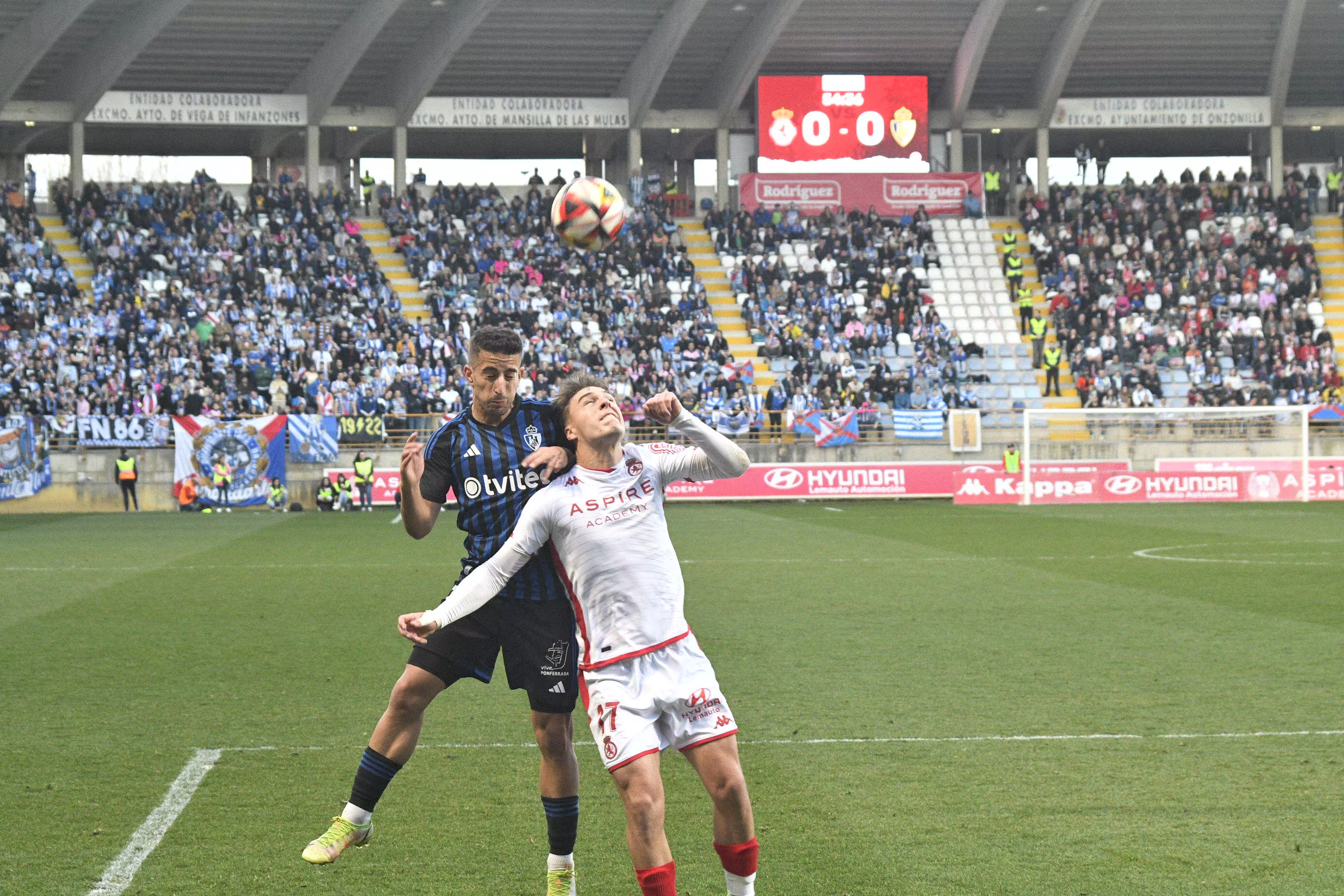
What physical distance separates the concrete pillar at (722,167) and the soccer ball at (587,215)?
3678cm

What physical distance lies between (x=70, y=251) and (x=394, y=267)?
338 inches

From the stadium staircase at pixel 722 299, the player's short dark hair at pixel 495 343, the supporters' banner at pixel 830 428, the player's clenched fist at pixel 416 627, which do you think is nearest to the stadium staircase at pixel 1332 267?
the supporters' banner at pixel 830 428

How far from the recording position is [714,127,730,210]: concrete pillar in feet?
148

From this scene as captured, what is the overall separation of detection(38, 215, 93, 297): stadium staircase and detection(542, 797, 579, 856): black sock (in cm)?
3423

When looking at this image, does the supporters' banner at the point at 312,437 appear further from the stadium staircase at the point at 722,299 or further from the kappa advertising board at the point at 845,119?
the kappa advertising board at the point at 845,119

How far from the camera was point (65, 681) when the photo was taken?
31.6 ft

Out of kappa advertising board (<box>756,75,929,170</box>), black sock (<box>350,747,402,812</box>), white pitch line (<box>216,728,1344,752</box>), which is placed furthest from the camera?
kappa advertising board (<box>756,75,929,170</box>)

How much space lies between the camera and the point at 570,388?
5.11 meters

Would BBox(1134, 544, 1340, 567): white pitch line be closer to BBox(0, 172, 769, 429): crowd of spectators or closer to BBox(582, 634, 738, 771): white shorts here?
BBox(582, 634, 738, 771): white shorts

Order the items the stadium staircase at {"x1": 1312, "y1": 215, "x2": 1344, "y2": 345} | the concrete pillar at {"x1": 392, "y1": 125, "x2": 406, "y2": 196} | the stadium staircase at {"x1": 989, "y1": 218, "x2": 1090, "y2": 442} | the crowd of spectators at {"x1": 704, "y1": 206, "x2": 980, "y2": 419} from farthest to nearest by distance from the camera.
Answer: the concrete pillar at {"x1": 392, "y1": 125, "x2": 406, "y2": 196} → the stadium staircase at {"x1": 1312, "y1": 215, "x2": 1344, "y2": 345} → the crowd of spectators at {"x1": 704, "y1": 206, "x2": 980, "y2": 419} → the stadium staircase at {"x1": 989, "y1": 218, "x2": 1090, "y2": 442}

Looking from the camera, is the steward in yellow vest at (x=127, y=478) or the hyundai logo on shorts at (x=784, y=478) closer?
the steward in yellow vest at (x=127, y=478)

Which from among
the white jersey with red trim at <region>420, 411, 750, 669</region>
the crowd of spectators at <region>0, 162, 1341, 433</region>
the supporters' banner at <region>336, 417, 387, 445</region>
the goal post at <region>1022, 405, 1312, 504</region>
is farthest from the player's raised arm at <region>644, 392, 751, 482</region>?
the goal post at <region>1022, 405, 1312, 504</region>

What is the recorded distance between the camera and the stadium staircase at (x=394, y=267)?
129 feet

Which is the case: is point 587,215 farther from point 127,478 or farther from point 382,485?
point 127,478
